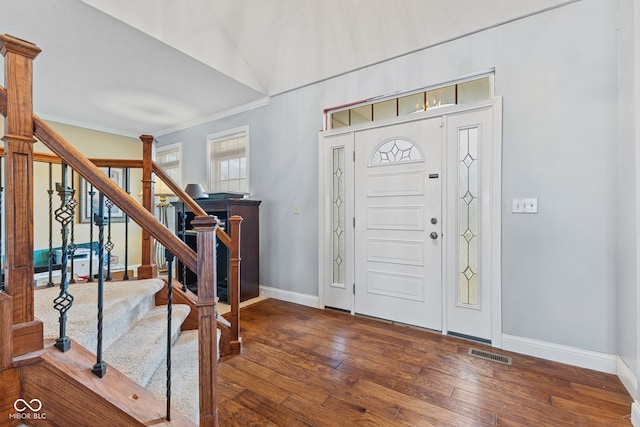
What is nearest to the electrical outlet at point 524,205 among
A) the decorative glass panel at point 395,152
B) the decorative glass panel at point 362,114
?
the decorative glass panel at point 395,152

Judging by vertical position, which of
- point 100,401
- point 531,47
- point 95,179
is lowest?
point 100,401

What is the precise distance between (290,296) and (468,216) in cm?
222

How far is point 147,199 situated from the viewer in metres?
2.21

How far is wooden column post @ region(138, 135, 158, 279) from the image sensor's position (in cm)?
217

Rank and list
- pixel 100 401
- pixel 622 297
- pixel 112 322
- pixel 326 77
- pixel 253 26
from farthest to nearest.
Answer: pixel 326 77 → pixel 253 26 → pixel 622 297 → pixel 112 322 → pixel 100 401

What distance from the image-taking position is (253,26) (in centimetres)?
289

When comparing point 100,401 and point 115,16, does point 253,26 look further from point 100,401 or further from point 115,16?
point 100,401

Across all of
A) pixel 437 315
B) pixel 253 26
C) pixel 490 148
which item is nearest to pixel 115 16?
pixel 253 26

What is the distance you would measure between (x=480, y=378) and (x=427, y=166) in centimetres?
173

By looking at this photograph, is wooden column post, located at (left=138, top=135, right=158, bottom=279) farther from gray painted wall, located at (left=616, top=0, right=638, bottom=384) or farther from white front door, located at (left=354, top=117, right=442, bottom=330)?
gray painted wall, located at (left=616, top=0, right=638, bottom=384)

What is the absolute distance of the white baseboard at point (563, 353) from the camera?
192 cm

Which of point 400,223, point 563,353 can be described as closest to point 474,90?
point 400,223

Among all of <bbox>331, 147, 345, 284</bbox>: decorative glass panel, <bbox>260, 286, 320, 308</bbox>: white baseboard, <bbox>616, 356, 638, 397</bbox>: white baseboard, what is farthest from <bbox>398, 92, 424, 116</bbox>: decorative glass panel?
<bbox>616, 356, 638, 397</bbox>: white baseboard

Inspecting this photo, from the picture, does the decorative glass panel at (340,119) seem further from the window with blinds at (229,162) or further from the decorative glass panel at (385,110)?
the window with blinds at (229,162)
